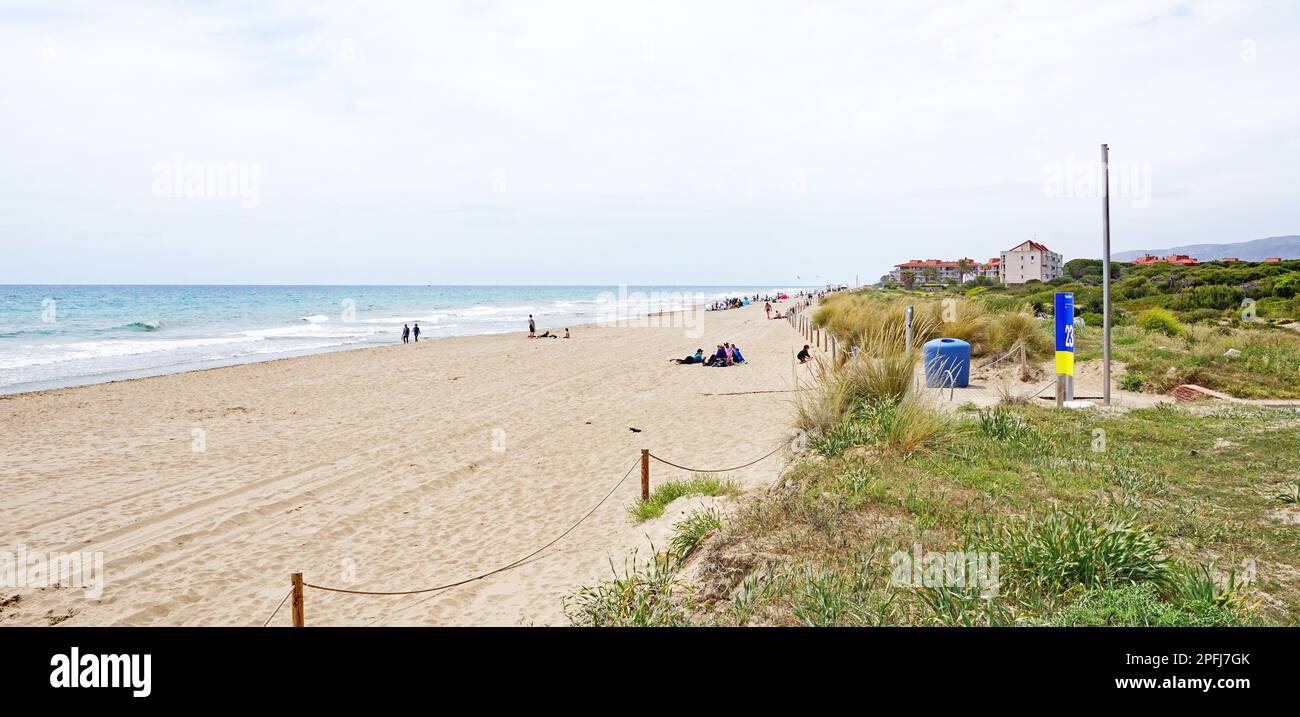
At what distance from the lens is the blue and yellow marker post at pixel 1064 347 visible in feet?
30.3

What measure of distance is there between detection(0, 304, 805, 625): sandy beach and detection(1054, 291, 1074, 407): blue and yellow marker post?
3.89 metres

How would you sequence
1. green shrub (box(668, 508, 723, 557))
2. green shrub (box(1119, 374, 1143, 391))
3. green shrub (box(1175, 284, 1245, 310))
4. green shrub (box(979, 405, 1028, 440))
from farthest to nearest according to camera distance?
green shrub (box(1175, 284, 1245, 310)) < green shrub (box(1119, 374, 1143, 391)) < green shrub (box(979, 405, 1028, 440)) < green shrub (box(668, 508, 723, 557))

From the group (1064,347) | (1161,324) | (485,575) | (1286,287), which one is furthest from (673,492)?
(1286,287)

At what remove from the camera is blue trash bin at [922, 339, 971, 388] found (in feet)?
38.9

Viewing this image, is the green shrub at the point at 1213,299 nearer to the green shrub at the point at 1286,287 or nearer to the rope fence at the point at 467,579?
the green shrub at the point at 1286,287

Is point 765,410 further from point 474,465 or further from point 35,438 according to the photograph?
point 35,438

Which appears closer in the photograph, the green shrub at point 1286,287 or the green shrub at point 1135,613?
the green shrub at point 1135,613

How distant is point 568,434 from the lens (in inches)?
437

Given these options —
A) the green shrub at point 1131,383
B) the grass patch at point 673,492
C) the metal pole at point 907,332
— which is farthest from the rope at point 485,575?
the green shrub at point 1131,383

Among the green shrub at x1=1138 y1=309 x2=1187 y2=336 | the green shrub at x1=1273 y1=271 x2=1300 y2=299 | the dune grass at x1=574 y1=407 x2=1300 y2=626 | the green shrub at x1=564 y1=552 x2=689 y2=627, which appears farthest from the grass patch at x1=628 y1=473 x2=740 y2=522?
the green shrub at x1=1273 y1=271 x2=1300 y2=299

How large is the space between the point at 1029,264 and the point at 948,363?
78.5m

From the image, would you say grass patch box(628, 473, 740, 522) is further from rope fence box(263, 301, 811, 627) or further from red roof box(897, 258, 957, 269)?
red roof box(897, 258, 957, 269)

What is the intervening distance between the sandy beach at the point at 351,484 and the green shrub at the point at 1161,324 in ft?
32.3
